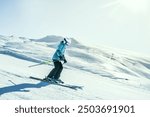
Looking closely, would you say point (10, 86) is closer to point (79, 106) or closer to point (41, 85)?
point (41, 85)

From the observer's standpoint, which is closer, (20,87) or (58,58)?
(20,87)

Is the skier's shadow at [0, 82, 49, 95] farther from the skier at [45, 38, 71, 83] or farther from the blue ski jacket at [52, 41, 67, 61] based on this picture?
the blue ski jacket at [52, 41, 67, 61]

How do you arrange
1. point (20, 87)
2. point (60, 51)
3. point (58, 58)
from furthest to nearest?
point (58, 58) < point (60, 51) < point (20, 87)

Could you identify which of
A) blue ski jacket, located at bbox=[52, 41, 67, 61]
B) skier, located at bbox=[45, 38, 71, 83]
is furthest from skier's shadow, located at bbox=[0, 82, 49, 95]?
blue ski jacket, located at bbox=[52, 41, 67, 61]

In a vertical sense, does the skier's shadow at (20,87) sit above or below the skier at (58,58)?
below

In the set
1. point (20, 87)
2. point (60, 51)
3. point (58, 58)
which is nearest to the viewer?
point (20, 87)

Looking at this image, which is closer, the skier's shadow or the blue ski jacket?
the skier's shadow

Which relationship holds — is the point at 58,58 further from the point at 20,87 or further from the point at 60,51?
the point at 20,87

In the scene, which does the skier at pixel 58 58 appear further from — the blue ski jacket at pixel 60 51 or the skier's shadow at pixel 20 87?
the skier's shadow at pixel 20 87

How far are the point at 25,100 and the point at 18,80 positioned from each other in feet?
11.5

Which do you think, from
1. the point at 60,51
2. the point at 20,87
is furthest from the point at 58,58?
the point at 20,87

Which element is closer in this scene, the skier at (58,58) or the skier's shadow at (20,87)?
the skier's shadow at (20,87)

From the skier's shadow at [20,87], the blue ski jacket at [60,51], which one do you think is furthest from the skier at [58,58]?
the skier's shadow at [20,87]

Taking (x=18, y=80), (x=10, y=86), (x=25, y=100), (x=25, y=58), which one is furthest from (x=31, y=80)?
(x=25, y=58)
